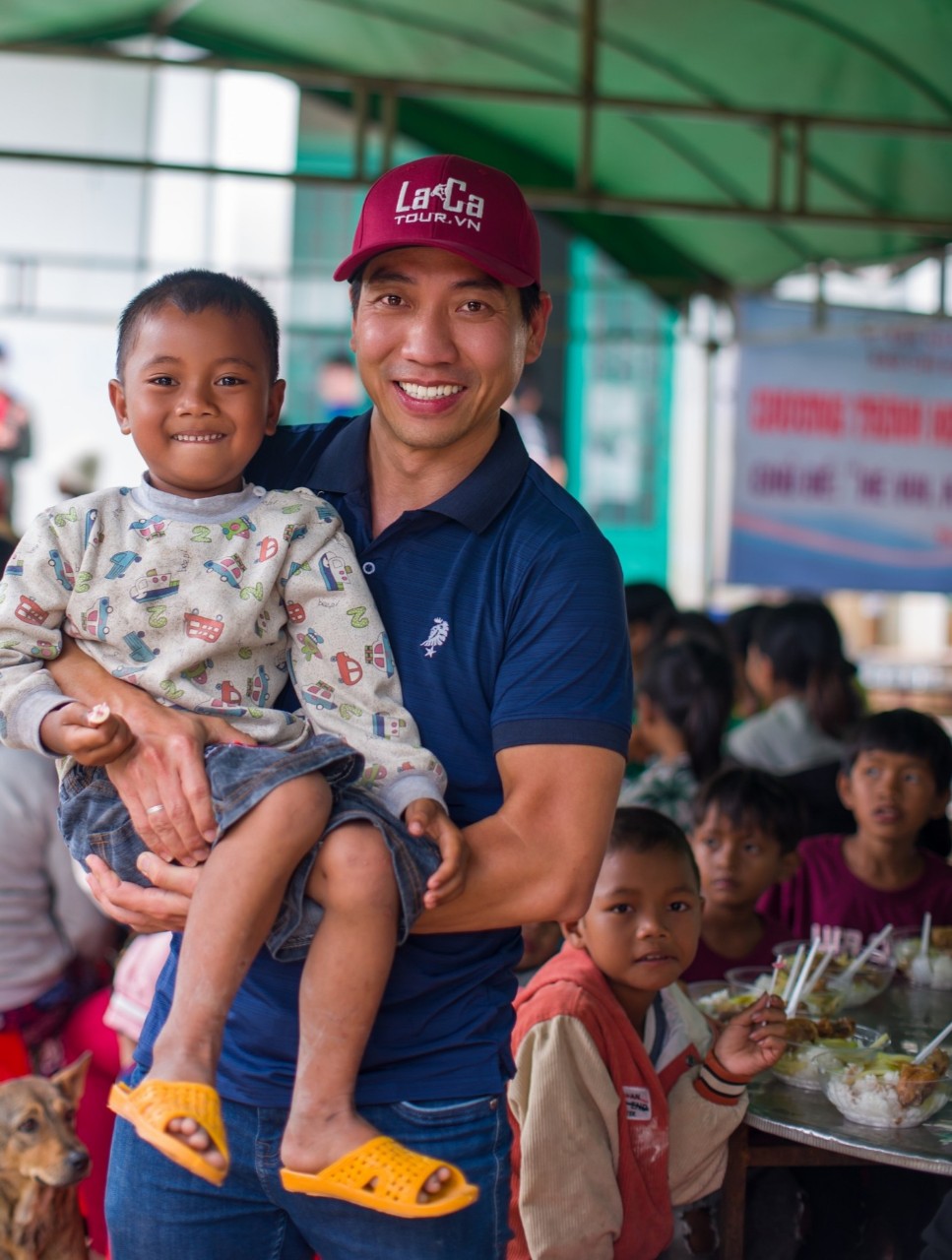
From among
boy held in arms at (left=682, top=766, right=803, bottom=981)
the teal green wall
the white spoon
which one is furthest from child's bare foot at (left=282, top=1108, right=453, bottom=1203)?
the teal green wall

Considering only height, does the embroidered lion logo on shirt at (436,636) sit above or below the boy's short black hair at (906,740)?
above

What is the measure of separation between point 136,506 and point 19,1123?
1.59 meters

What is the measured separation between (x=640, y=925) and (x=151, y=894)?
1.17m

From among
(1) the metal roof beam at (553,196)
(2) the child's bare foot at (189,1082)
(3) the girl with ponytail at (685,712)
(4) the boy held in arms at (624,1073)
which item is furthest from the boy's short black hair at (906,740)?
(2) the child's bare foot at (189,1082)

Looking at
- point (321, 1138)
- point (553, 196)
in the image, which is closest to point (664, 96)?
point (553, 196)

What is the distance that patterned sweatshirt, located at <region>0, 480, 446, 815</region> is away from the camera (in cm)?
180

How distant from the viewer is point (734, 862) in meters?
3.49

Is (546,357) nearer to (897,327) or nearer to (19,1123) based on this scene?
(897,327)

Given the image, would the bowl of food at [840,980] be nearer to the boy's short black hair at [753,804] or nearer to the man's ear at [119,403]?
the boy's short black hair at [753,804]

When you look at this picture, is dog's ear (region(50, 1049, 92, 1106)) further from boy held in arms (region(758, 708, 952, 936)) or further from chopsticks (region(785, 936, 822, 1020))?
A: boy held in arms (region(758, 708, 952, 936))

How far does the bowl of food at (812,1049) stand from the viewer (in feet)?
8.82

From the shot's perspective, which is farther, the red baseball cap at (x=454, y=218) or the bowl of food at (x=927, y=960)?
the bowl of food at (x=927, y=960)

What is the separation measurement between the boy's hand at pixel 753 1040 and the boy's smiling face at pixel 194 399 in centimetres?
135

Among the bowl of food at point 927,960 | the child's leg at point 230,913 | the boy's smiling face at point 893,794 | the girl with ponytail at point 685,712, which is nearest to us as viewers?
the child's leg at point 230,913
